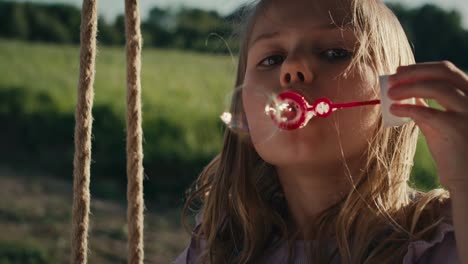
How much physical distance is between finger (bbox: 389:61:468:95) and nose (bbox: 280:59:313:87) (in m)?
0.21

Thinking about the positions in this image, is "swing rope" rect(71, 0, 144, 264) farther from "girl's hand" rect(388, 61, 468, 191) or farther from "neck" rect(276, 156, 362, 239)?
"girl's hand" rect(388, 61, 468, 191)

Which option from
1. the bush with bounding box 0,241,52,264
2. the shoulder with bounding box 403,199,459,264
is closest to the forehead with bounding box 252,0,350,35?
the shoulder with bounding box 403,199,459,264

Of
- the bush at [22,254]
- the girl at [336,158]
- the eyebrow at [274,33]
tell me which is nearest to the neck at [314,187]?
the girl at [336,158]

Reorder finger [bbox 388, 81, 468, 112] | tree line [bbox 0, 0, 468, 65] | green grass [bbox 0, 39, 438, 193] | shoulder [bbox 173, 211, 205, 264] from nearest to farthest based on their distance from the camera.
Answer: finger [bbox 388, 81, 468, 112]
shoulder [bbox 173, 211, 205, 264]
green grass [bbox 0, 39, 438, 193]
tree line [bbox 0, 0, 468, 65]

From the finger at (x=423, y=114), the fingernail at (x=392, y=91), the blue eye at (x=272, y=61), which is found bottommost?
the finger at (x=423, y=114)

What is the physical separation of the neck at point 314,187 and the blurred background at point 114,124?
322 millimetres

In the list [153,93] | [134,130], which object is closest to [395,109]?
[134,130]

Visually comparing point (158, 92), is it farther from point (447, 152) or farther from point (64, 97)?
point (447, 152)

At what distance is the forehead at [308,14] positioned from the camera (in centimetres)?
116

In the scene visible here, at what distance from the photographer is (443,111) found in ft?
3.00

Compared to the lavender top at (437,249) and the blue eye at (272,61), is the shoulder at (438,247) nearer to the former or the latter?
the lavender top at (437,249)

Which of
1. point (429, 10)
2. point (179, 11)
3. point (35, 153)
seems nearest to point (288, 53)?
point (35, 153)

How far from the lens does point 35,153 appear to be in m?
5.55

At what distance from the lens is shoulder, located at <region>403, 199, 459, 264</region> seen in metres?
1.06
